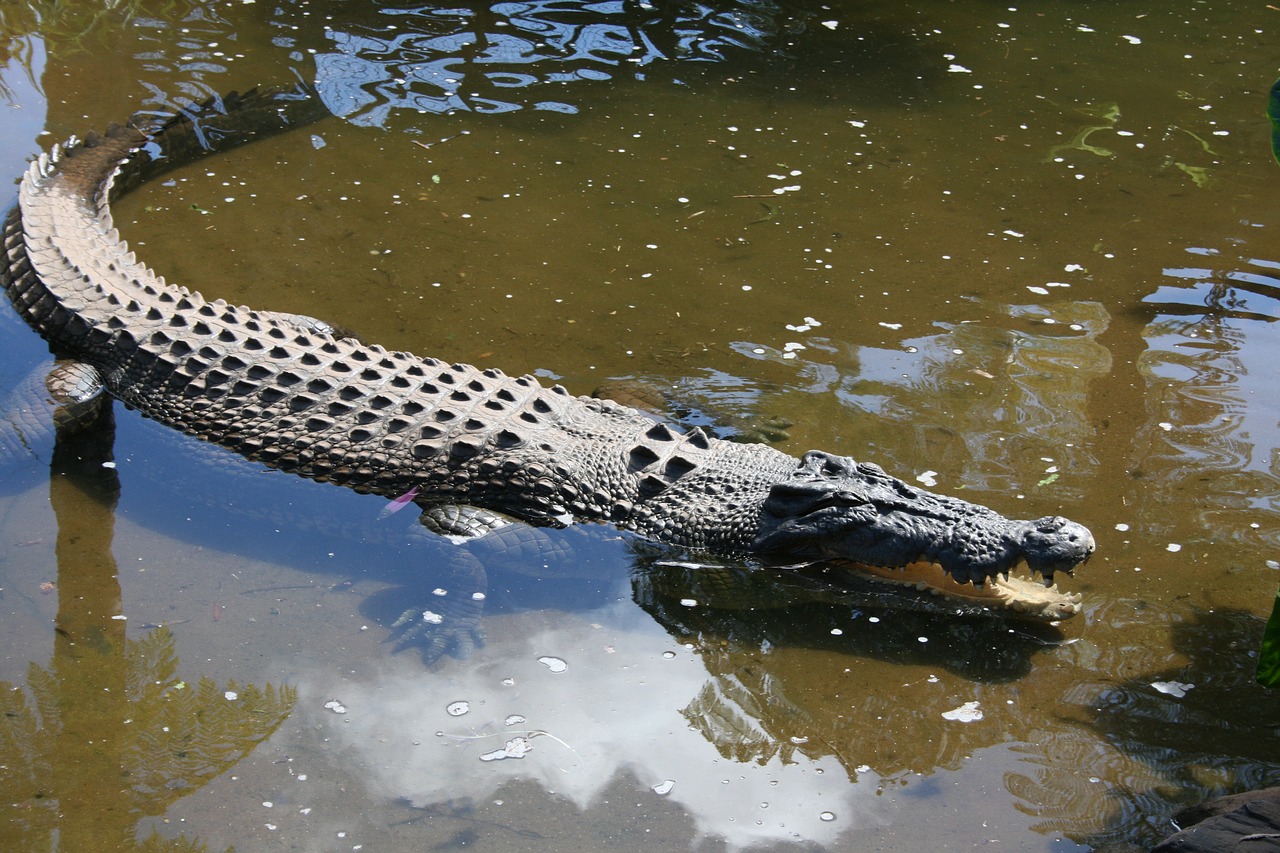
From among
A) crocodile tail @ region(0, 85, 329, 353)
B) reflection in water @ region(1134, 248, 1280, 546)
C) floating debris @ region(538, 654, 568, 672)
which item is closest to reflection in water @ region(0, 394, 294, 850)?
floating debris @ region(538, 654, 568, 672)

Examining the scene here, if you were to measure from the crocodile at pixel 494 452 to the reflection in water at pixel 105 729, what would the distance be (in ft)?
2.95

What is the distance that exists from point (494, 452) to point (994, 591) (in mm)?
2298

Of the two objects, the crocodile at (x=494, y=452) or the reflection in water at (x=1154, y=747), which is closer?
the reflection in water at (x=1154, y=747)

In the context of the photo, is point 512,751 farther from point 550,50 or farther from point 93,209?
point 550,50

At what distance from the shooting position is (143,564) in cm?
475

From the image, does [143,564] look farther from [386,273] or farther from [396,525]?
[386,273]

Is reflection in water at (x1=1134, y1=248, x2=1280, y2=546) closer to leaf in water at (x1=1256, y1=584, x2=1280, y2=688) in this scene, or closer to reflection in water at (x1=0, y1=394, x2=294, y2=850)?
leaf in water at (x1=1256, y1=584, x2=1280, y2=688)

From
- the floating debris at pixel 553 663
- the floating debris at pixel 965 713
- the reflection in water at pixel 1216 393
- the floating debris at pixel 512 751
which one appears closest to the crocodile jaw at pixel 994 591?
the floating debris at pixel 965 713

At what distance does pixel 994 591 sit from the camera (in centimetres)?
455

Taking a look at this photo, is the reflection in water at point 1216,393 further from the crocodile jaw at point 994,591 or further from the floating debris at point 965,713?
the floating debris at point 965,713

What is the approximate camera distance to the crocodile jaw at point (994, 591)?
4.46 meters

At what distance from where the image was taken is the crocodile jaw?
4.46 m

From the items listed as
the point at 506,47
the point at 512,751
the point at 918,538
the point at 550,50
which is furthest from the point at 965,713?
the point at 506,47

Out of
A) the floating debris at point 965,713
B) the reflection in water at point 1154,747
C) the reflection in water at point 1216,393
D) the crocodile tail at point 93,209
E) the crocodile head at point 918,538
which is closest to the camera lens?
the reflection in water at point 1154,747
